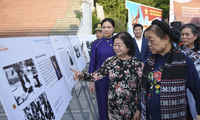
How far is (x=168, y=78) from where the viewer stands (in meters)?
1.33

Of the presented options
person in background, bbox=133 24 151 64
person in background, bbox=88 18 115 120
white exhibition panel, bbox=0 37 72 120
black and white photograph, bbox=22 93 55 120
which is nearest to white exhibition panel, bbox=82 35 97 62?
person in background, bbox=133 24 151 64

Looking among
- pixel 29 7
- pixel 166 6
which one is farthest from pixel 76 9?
pixel 166 6

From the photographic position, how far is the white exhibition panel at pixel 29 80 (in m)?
0.99

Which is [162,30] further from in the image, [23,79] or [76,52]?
[76,52]

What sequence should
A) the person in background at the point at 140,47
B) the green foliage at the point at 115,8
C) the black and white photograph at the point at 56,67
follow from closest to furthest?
the black and white photograph at the point at 56,67 < the person in background at the point at 140,47 < the green foliage at the point at 115,8

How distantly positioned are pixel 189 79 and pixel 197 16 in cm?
2690

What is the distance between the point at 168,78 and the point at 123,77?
2.01ft

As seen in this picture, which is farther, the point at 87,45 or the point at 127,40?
the point at 87,45

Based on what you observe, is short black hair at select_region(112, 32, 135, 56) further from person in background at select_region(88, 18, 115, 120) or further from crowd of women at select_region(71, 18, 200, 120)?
person in background at select_region(88, 18, 115, 120)

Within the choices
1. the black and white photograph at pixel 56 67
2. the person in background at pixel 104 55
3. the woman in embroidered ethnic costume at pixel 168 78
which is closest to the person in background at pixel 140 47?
the person in background at pixel 104 55

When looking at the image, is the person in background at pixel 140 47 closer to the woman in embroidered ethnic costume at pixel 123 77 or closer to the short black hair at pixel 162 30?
the woman in embroidered ethnic costume at pixel 123 77

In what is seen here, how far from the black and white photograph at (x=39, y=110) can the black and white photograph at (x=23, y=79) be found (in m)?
0.07

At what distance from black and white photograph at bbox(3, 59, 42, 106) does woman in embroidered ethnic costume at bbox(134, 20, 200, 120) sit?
1052 mm

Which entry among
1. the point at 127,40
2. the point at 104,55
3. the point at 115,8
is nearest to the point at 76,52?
the point at 104,55
